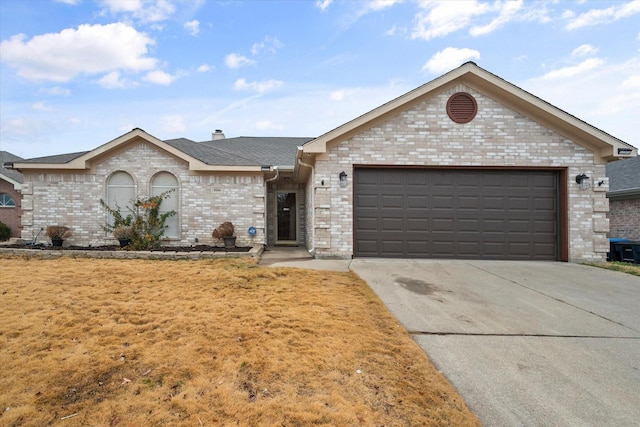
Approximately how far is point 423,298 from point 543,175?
645 cm

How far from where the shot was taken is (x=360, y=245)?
27.3 ft

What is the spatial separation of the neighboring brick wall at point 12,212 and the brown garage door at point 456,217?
1575 cm

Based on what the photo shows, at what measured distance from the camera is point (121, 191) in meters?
9.88

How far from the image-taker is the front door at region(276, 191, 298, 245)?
499 inches

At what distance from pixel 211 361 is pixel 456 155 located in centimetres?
792

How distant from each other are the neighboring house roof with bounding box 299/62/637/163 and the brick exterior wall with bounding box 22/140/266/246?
10.7ft

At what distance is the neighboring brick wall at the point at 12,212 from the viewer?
13.6 meters

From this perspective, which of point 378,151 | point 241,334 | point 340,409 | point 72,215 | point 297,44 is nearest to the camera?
point 340,409

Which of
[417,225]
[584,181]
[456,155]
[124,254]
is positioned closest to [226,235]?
[124,254]

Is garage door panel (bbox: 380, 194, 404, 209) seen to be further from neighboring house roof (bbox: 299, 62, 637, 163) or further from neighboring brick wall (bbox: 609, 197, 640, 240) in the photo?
neighboring brick wall (bbox: 609, 197, 640, 240)

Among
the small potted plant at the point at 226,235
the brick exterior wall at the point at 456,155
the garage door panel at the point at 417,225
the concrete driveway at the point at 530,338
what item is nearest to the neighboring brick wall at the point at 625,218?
the brick exterior wall at the point at 456,155

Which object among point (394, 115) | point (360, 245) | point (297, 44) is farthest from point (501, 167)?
point (297, 44)

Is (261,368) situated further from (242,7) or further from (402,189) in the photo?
(242,7)

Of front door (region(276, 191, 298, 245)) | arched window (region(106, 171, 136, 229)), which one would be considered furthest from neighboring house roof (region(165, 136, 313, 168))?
arched window (region(106, 171, 136, 229))
